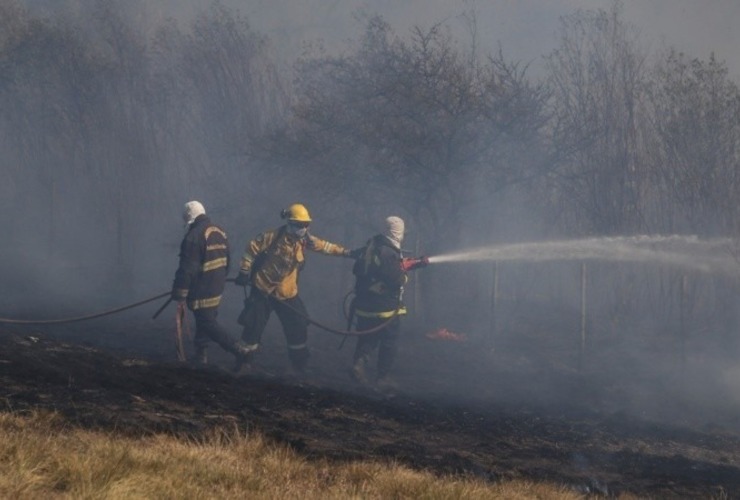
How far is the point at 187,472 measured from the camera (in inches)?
189

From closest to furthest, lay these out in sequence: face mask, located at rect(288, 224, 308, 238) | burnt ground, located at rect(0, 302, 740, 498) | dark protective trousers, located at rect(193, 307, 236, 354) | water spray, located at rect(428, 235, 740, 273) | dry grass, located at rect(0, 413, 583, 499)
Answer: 1. dry grass, located at rect(0, 413, 583, 499)
2. burnt ground, located at rect(0, 302, 740, 498)
3. dark protective trousers, located at rect(193, 307, 236, 354)
4. face mask, located at rect(288, 224, 308, 238)
5. water spray, located at rect(428, 235, 740, 273)

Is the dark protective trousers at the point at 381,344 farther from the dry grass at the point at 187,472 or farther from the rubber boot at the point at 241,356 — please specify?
the dry grass at the point at 187,472

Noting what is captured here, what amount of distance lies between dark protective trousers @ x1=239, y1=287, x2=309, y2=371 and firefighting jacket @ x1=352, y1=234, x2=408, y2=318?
715 mm

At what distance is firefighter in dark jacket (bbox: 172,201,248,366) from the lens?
397 inches

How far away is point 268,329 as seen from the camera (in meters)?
14.8

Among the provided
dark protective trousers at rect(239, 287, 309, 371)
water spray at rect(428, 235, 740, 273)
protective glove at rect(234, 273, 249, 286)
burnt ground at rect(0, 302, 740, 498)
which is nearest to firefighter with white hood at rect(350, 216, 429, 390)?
burnt ground at rect(0, 302, 740, 498)

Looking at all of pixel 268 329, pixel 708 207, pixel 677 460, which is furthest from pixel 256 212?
pixel 677 460

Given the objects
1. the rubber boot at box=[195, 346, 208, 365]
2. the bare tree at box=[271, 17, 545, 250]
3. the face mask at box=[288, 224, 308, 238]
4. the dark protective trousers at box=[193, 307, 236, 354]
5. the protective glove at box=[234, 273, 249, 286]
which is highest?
the bare tree at box=[271, 17, 545, 250]

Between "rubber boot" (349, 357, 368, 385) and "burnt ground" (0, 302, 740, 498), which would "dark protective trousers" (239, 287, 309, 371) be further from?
"rubber boot" (349, 357, 368, 385)

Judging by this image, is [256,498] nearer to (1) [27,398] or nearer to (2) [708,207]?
(1) [27,398]

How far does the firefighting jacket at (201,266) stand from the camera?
10070 mm

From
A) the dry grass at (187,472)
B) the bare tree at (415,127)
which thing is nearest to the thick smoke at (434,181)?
the bare tree at (415,127)

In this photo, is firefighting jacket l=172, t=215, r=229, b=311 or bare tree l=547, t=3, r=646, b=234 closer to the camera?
firefighting jacket l=172, t=215, r=229, b=311

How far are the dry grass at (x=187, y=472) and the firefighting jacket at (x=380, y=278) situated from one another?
4927mm
